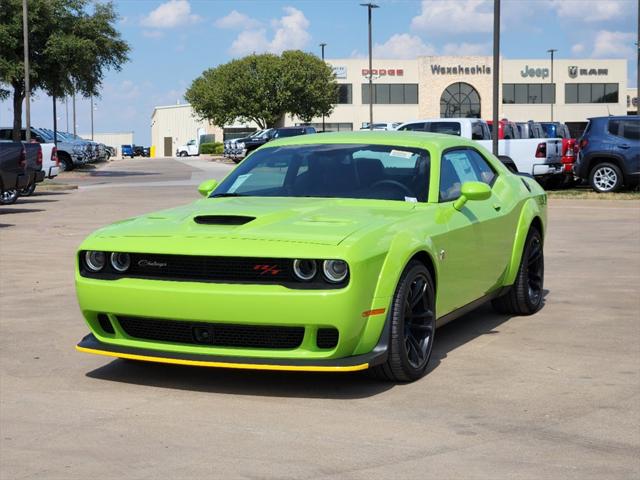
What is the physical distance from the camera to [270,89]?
79812 millimetres

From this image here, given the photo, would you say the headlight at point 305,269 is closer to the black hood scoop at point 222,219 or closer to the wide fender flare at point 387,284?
the wide fender flare at point 387,284

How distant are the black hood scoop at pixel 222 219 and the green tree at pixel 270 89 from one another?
239 ft

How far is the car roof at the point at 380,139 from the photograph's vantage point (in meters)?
7.30

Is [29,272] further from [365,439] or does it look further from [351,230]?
[365,439]

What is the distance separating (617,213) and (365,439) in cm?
1553

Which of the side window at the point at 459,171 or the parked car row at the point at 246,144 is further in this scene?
the parked car row at the point at 246,144

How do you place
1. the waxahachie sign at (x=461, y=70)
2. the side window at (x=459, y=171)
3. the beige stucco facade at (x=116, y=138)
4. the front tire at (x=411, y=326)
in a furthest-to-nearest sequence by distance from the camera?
the beige stucco facade at (x=116, y=138), the waxahachie sign at (x=461, y=70), the side window at (x=459, y=171), the front tire at (x=411, y=326)

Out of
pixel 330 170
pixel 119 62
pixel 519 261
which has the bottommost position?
pixel 519 261

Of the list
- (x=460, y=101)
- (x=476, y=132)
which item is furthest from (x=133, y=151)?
(x=476, y=132)

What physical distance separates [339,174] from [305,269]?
165cm

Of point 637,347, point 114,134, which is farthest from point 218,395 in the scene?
point 114,134

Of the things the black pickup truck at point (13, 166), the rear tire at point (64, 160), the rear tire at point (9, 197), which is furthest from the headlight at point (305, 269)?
the rear tire at point (64, 160)

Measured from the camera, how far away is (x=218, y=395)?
5918 millimetres

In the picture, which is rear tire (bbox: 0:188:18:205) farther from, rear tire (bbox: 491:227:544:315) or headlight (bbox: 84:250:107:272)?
headlight (bbox: 84:250:107:272)
